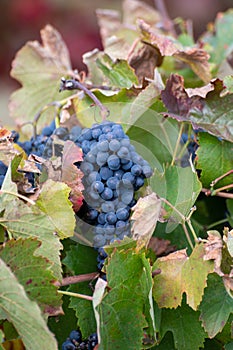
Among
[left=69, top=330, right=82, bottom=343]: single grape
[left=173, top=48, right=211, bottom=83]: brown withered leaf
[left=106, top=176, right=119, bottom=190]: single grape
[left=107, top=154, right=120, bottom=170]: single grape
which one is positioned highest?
[left=173, top=48, right=211, bottom=83]: brown withered leaf

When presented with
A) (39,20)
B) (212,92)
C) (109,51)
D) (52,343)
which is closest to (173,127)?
(212,92)

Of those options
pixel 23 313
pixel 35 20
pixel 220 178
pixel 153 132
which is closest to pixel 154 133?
pixel 153 132

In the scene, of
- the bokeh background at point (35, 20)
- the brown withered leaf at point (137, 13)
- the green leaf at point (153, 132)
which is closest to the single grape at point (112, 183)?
the green leaf at point (153, 132)

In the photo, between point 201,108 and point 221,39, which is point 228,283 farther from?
point 221,39

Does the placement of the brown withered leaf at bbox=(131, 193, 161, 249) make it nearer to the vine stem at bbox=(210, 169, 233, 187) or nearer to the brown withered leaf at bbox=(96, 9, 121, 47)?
the vine stem at bbox=(210, 169, 233, 187)

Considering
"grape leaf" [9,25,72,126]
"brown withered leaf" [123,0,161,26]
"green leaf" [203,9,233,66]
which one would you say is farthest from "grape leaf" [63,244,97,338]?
"brown withered leaf" [123,0,161,26]

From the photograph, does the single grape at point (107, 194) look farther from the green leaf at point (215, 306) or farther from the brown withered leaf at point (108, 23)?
the brown withered leaf at point (108, 23)

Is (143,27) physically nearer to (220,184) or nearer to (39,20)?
(220,184)
